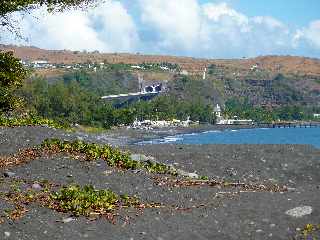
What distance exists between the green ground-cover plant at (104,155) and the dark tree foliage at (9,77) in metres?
3.22

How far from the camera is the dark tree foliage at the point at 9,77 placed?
25.0 metres

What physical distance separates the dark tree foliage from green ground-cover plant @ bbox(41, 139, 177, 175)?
3.22 m

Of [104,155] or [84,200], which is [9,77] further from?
[84,200]

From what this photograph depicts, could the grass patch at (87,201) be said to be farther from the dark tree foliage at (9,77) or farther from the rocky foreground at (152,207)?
the dark tree foliage at (9,77)

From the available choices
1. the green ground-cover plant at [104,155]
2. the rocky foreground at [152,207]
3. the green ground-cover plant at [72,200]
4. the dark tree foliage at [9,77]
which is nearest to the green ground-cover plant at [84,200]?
the green ground-cover plant at [72,200]

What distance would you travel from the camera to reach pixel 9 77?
987 inches

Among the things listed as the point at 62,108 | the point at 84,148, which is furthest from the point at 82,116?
the point at 84,148

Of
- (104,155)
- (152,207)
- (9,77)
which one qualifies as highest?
(9,77)

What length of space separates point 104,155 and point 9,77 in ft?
19.8

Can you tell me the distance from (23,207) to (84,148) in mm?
7669

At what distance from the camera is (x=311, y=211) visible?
50.3ft

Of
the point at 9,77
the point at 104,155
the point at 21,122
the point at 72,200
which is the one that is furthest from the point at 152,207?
the point at 21,122

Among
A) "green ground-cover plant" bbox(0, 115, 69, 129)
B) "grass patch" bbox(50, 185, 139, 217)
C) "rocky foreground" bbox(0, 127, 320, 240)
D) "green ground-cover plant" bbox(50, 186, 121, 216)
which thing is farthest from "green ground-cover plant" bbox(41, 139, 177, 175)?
"green ground-cover plant" bbox(0, 115, 69, 129)

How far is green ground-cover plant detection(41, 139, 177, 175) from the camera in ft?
72.3
